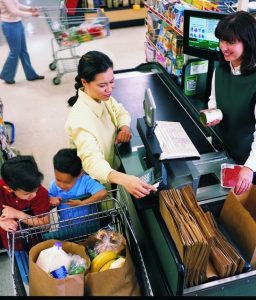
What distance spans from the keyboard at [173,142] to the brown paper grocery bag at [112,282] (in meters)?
0.54

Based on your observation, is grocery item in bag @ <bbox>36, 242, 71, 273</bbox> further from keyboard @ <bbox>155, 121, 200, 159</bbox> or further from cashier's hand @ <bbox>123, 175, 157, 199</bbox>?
keyboard @ <bbox>155, 121, 200, 159</bbox>

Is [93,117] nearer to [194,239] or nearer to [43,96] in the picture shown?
[194,239]

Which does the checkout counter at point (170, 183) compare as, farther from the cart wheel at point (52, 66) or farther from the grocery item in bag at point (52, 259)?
the cart wheel at point (52, 66)

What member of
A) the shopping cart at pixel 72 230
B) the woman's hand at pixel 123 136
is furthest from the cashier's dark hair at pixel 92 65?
the shopping cart at pixel 72 230

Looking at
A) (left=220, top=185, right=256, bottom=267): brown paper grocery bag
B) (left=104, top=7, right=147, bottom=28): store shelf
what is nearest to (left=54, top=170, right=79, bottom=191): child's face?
(left=220, top=185, right=256, bottom=267): brown paper grocery bag

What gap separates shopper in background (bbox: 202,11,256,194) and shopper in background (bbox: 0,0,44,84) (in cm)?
382

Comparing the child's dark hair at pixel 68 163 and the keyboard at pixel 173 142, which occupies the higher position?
the keyboard at pixel 173 142

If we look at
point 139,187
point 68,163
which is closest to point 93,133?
point 68,163

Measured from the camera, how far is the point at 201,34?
2.50 metres

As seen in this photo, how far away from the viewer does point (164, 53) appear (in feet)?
11.0

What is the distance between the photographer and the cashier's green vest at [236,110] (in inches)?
73.3

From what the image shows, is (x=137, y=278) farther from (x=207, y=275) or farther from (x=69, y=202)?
(x=69, y=202)

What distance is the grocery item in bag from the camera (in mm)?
1441

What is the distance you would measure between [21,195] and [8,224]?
0.21 metres
